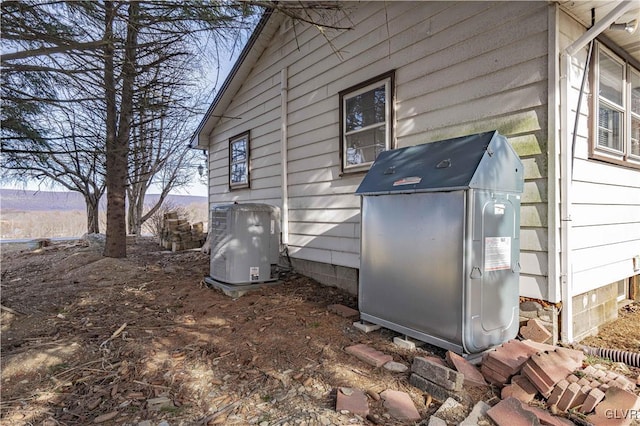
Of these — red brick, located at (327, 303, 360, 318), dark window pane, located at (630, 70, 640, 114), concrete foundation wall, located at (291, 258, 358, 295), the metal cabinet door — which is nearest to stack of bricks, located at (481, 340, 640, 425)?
the metal cabinet door

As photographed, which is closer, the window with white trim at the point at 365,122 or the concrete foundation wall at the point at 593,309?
the concrete foundation wall at the point at 593,309

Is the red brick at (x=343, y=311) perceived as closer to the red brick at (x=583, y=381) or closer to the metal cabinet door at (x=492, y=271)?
the metal cabinet door at (x=492, y=271)

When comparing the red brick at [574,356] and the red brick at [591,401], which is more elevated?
the red brick at [574,356]

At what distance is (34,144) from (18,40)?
1.15m

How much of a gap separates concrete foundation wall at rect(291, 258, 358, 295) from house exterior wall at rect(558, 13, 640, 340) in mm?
2564

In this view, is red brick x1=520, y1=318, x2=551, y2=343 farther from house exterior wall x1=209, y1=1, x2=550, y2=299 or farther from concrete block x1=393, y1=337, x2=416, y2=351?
concrete block x1=393, y1=337, x2=416, y2=351

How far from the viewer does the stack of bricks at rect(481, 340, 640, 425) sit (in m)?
2.03

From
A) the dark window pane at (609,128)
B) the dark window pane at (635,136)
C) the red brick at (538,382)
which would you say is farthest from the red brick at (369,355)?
the dark window pane at (635,136)

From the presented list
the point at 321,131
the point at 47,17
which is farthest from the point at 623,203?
the point at 47,17

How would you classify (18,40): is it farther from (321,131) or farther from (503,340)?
(503,340)

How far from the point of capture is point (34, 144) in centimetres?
329

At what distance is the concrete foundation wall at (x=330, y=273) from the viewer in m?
4.91

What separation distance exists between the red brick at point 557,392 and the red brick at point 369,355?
1.06m

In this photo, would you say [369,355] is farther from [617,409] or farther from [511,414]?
[617,409]
